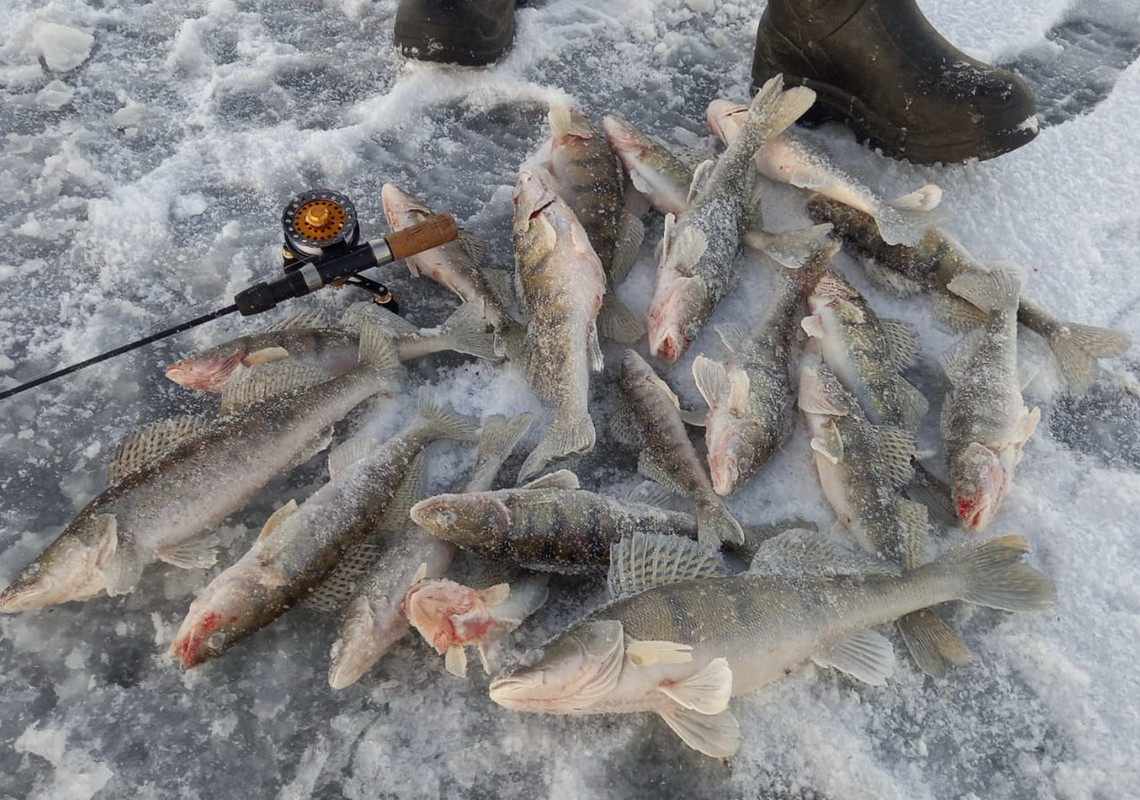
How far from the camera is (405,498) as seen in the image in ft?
9.11

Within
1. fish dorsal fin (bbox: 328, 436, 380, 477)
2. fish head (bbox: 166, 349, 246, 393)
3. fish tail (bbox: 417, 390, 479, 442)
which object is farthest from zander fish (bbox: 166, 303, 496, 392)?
fish dorsal fin (bbox: 328, 436, 380, 477)

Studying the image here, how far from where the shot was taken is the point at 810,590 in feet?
7.97

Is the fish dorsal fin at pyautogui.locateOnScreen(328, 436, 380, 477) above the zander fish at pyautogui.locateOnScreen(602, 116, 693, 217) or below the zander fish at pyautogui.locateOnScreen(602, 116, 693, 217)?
below

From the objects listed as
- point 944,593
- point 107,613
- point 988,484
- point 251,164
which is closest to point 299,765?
point 107,613

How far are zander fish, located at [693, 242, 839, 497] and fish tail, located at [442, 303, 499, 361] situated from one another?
2.54 feet

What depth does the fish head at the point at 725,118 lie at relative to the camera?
12.4ft

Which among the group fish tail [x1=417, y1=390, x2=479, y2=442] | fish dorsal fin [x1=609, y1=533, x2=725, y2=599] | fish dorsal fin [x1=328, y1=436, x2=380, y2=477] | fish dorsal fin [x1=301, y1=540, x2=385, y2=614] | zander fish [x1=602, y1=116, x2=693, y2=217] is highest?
zander fish [x1=602, y1=116, x2=693, y2=217]

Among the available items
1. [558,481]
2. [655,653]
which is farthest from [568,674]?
[558,481]

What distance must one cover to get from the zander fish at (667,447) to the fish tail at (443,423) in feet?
1.86

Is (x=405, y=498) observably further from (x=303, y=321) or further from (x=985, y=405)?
(x=985, y=405)

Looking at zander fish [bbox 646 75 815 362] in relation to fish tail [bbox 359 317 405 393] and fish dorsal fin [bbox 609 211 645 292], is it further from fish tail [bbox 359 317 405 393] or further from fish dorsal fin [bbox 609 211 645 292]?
fish tail [bbox 359 317 405 393]

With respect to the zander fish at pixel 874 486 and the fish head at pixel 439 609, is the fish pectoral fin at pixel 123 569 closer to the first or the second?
the fish head at pixel 439 609

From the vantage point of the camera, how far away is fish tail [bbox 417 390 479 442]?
2924 mm

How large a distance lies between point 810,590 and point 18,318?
10.1 feet
